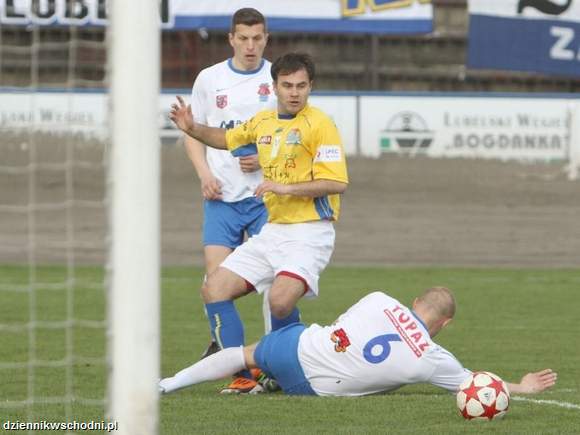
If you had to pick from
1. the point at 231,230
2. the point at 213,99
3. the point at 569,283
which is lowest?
the point at 569,283

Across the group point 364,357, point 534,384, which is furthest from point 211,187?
point 534,384

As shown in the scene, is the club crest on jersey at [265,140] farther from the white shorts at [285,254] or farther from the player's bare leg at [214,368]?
the player's bare leg at [214,368]

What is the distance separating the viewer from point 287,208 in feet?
28.2

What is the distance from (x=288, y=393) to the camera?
823cm

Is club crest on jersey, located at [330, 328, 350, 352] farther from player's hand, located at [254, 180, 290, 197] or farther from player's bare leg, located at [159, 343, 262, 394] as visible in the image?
player's hand, located at [254, 180, 290, 197]

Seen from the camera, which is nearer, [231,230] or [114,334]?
[114,334]

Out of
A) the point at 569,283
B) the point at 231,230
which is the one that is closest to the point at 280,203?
the point at 231,230

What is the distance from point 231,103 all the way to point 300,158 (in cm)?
116

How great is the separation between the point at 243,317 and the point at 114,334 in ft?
24.9

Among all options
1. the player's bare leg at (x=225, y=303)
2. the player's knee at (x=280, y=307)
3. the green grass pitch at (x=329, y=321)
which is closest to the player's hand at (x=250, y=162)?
the player's bare leg at (x=225, y=303)

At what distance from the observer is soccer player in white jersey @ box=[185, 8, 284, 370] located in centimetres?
951

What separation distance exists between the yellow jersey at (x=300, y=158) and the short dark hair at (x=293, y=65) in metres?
0.28

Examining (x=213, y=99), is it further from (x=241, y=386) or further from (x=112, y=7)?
(x=112, y=7)

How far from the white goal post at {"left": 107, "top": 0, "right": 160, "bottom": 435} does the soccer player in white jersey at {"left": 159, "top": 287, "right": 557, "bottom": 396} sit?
2889mm
